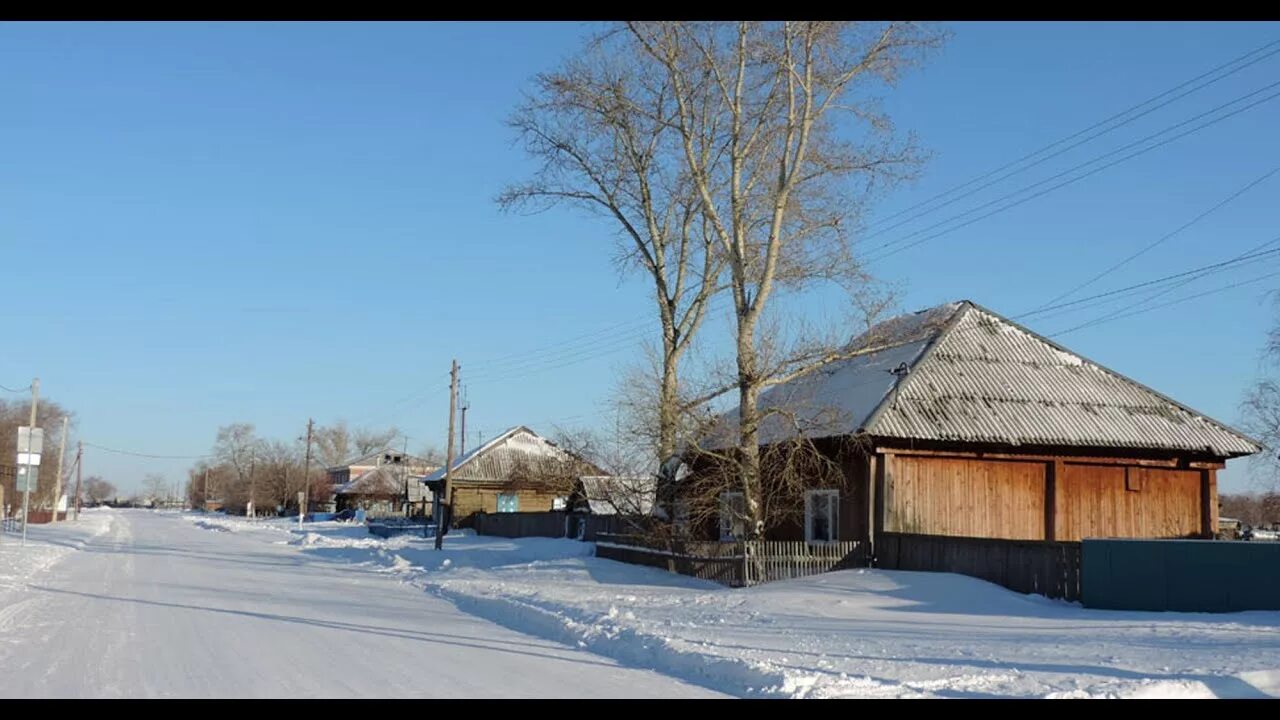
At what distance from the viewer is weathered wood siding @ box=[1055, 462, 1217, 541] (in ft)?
86.7

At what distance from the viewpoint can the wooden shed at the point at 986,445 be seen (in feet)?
81.4

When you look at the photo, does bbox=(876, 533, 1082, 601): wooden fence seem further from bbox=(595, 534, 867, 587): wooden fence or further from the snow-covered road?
the snow-covered road

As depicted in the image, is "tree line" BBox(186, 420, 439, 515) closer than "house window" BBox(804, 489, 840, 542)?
No

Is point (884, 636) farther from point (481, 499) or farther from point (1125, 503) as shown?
point (481, 499)

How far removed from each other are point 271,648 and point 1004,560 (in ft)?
40.5

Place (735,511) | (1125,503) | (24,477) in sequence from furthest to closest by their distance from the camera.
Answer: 1. (24,477)
2. (1125,503)
3. (735,511)

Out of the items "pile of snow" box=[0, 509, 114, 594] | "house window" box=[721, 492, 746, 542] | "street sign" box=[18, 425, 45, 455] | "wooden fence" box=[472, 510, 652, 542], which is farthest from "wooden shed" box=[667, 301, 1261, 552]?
"street sign" box=[18, 425, 45, 455]

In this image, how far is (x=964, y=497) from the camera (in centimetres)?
2547

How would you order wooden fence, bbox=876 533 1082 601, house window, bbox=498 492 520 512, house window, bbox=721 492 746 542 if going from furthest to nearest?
house window, bbox=498 492 520 512
house window, bbox=721 492 746 542
wooden fence, bbox=876 533 1082 601

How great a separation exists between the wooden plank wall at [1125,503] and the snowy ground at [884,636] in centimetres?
713

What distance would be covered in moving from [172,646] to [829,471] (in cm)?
1620

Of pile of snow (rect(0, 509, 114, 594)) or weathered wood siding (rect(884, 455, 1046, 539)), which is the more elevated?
weathered wood siding (rect(884, 455, 1046, 539))

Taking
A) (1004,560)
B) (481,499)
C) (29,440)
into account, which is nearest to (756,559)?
(1004,560)

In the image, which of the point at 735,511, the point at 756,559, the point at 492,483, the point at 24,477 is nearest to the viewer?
the point at 756,559
